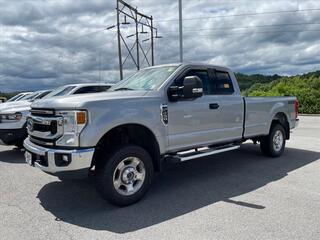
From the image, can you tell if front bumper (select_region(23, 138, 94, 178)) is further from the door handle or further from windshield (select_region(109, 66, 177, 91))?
the door handle

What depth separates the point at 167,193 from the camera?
5484 millimetres

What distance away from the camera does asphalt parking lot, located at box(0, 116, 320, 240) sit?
4.00 m

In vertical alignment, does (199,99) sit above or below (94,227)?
above

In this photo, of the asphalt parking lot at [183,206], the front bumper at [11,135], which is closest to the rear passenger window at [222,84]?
the asphalt parking lot at [183,206]

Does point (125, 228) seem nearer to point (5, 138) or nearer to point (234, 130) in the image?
point (234, 130)

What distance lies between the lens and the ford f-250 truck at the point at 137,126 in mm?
4480

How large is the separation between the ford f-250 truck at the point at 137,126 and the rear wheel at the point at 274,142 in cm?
135

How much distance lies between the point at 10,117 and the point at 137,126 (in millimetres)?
4484

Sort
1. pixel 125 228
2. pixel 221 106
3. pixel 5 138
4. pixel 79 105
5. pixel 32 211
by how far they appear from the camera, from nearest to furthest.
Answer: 1. pixel 125 228
2. pixel 79 105
3. pixel 32 211
4. pixel 221 106
5. pixel 5 138

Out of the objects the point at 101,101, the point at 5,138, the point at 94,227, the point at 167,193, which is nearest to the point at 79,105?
the point at 101,101

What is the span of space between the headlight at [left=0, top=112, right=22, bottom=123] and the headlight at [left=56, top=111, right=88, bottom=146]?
13.8ft

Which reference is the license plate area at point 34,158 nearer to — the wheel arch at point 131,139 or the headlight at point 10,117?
the wheel arch at point 131,139

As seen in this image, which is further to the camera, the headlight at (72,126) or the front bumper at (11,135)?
the front bumper at (11,135)

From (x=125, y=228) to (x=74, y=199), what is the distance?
1436 mm
